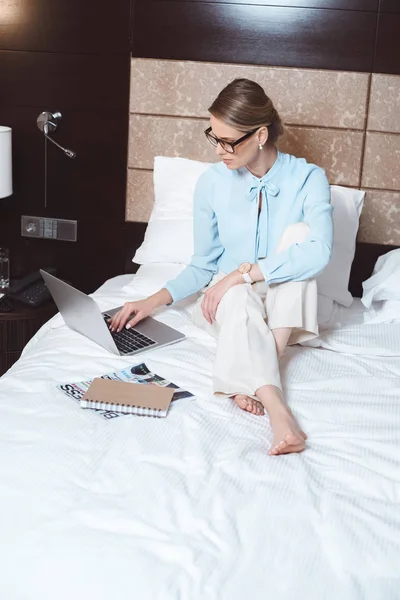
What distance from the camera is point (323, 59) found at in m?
3.03

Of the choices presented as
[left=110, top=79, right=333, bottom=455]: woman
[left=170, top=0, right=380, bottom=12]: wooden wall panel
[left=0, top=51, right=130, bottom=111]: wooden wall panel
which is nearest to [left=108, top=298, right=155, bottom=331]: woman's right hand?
[left=110, top=79, right=333, bottom=455]: woman

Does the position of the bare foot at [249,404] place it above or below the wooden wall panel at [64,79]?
below

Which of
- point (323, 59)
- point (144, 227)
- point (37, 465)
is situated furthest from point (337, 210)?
point (37, 465)

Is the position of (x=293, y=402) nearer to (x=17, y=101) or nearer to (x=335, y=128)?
(x=335, y=128)

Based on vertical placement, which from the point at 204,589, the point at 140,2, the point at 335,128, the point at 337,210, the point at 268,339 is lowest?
the point at 204,589

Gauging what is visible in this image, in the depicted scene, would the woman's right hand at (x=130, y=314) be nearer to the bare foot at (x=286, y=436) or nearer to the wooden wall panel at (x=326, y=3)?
the bare foot at (x=286, y=436)

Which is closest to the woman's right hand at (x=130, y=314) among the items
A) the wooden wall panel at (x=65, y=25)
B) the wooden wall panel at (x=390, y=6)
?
the wooden wall panel at (x=65, y=25)

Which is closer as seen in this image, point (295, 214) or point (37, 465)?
point (37, 465)

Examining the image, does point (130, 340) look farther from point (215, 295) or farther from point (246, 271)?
point (246, 271)

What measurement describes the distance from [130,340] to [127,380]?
302 mm

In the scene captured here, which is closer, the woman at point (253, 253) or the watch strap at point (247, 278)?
the woman at point (253, 253)

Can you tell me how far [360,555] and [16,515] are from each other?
0.65m

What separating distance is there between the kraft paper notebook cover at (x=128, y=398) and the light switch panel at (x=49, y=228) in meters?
1.43

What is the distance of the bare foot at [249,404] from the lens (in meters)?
2.02
